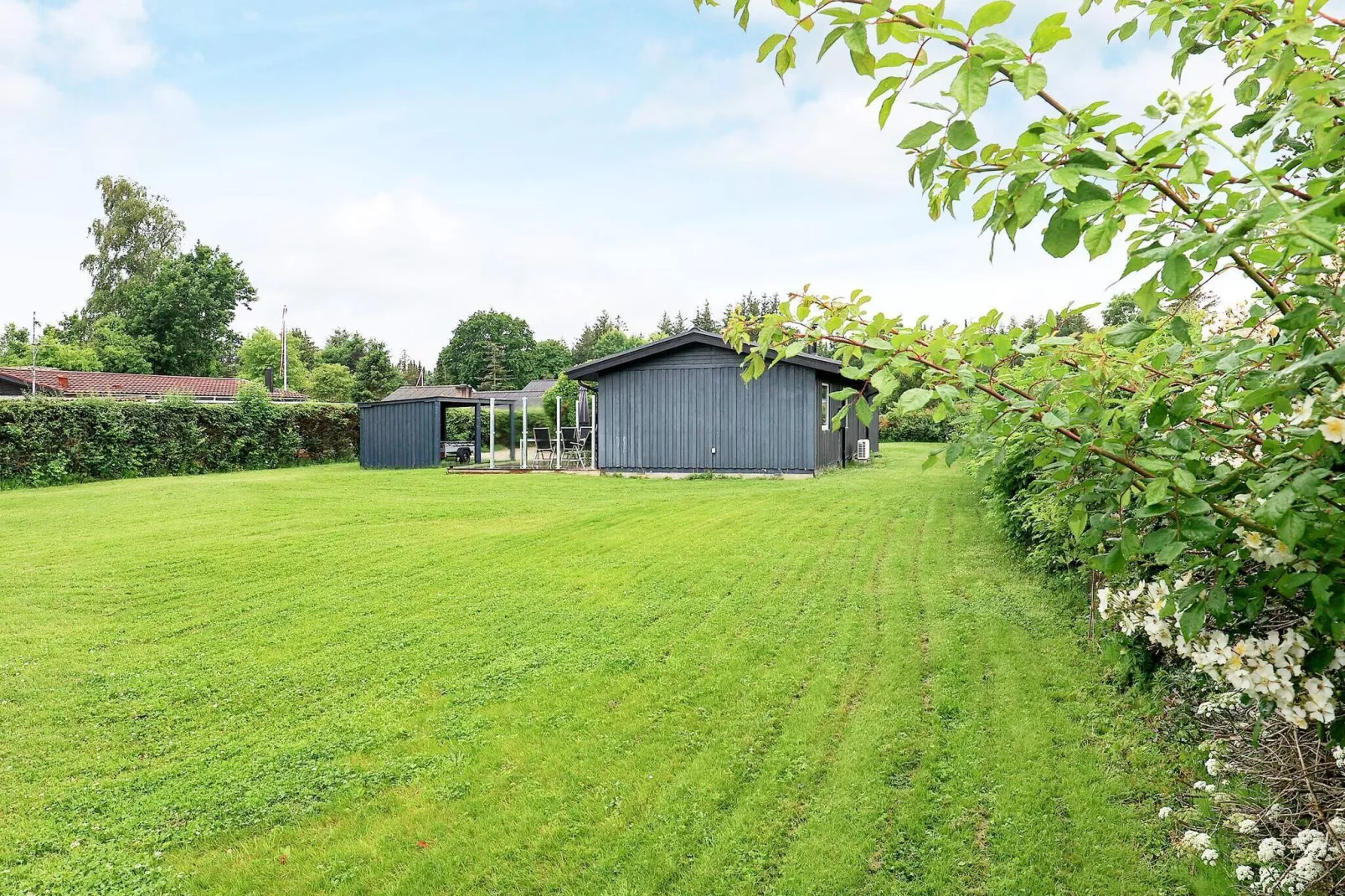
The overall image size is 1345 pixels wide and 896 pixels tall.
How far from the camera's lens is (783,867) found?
2268mm

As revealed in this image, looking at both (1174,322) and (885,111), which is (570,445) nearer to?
(1174,322)

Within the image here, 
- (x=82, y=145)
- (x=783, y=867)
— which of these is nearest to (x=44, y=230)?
(x=82, y=145)

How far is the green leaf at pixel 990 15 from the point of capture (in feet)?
3.33

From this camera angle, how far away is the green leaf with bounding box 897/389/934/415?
1.33 m

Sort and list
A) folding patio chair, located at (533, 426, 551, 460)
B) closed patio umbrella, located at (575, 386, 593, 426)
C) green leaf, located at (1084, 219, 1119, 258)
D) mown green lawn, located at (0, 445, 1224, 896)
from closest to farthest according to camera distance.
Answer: green leaf, located at (1084, 219, 1119, 258)
mown green lawn, located at (0, 445, 1224, 896)
folding patio chair, located at (533, 426, 551, 460)
closed patio umbrella, located at (575, 386, 593, 426)

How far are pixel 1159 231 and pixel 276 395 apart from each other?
37511 mm

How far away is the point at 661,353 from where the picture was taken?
15.2 meters

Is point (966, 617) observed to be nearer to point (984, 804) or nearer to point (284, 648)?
point (984, 804)

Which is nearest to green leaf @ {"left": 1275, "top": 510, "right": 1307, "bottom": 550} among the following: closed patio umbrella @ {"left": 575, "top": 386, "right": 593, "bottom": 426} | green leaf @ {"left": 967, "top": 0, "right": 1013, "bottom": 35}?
green leaf @ {"left": 967, "top": 0, "right": 1013, "bottom": 35}

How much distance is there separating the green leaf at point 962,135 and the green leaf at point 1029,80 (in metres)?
0.08

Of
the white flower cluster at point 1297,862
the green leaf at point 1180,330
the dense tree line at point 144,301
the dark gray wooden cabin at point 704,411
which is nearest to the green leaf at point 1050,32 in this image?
the green leaf at point 1180,330

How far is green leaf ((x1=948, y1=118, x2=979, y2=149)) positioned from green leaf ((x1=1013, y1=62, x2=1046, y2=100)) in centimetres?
8

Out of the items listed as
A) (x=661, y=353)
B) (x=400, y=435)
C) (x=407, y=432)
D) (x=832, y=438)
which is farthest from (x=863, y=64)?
(x=400, y=435)

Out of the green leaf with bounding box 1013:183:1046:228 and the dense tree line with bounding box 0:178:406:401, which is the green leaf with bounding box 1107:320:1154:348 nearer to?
the green leaf with bounding box 1013:183:1046:228
